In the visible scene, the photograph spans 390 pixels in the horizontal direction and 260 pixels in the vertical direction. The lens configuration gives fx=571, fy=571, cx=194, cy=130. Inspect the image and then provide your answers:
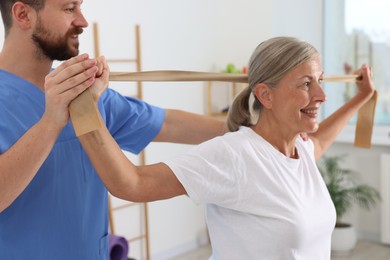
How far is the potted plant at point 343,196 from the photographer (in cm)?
452

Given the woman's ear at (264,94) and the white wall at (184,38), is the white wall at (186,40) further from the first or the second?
the woman's ear at (264,94)

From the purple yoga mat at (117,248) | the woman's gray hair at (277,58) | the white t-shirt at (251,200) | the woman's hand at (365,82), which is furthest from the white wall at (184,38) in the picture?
the white t-shirt at (251,200)

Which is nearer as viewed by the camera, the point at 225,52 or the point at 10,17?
the point at 10,17

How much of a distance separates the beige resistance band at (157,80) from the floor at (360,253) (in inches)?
96.3

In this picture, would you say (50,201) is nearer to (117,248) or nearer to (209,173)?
(209,173)

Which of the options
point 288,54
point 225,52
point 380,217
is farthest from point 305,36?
point 288,54

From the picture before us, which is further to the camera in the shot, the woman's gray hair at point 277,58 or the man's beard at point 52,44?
the woman's gray hair at point 277,58

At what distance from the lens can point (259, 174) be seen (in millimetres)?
1519

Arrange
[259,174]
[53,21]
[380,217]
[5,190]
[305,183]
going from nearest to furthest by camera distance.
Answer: [5,190] → [53,21] → [259,174] → [305,183] → [380,217]

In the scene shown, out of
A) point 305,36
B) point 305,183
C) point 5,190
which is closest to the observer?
point 5,190

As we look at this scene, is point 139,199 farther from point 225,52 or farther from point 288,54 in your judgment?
point 225,52

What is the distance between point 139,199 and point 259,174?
1.12 feet

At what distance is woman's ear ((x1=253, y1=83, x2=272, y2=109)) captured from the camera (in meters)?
1.63

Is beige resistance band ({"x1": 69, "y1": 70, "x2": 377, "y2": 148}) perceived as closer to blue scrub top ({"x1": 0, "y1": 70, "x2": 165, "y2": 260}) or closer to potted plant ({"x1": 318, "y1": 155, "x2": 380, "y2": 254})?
blue scrub top ({"x1": 0, "y1": 70, "x2": 165, "y2": 260})
